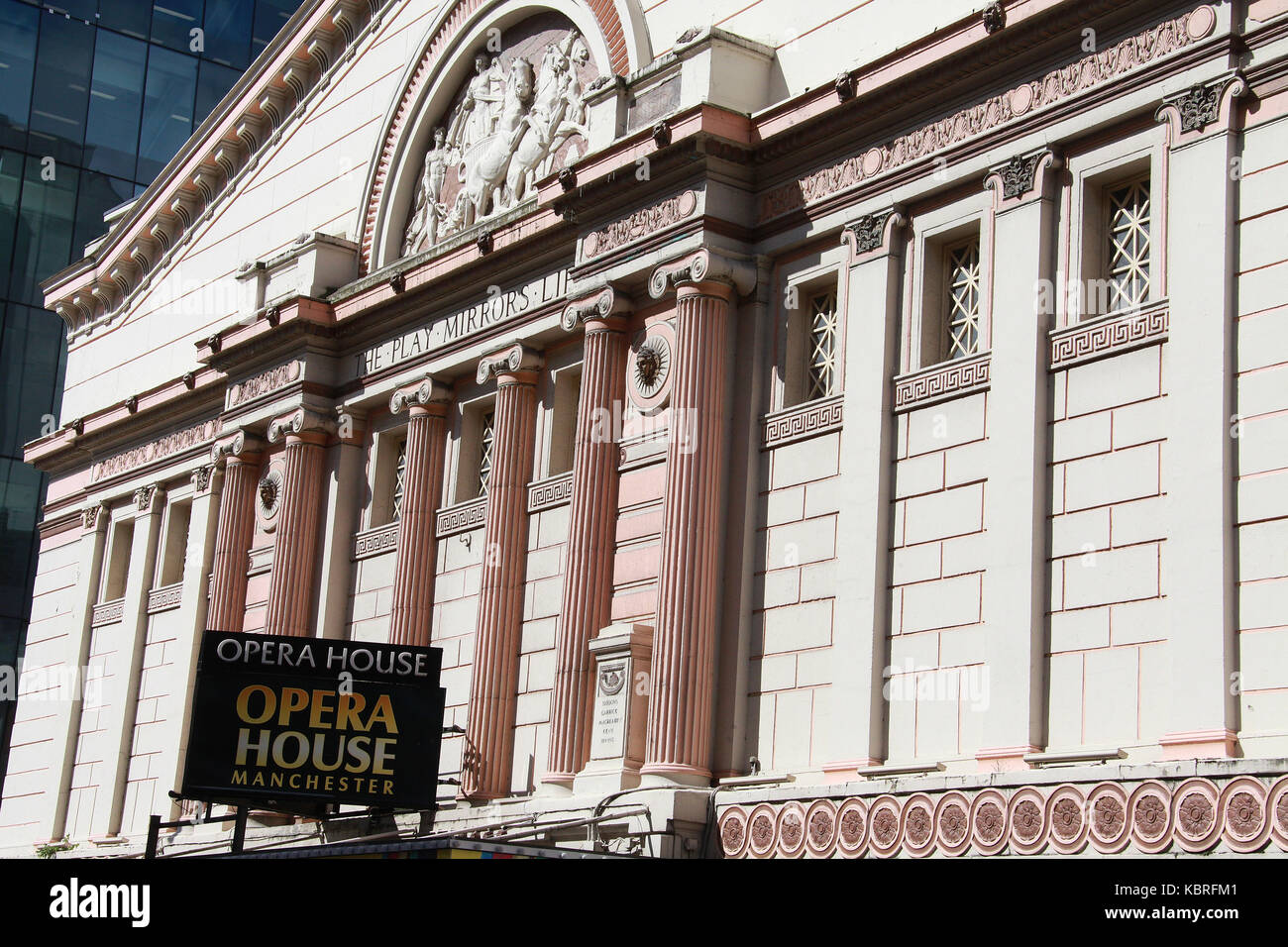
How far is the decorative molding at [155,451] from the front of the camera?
38.7 m

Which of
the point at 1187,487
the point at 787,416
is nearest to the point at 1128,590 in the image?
the point at 1187,487

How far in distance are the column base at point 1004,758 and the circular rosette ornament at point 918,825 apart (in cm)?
71

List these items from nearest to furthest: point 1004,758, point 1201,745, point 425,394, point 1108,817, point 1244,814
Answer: point 1244,814 < point 1201,745 < point 1108,817 < point 1004,758 < point 425,394

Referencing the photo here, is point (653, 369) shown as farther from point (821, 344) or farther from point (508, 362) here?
point (508, 362)

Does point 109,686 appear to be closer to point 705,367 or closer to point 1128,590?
point 705,367

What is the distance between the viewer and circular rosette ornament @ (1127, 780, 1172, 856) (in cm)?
1797

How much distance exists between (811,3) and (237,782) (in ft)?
43.4

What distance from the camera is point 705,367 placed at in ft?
83.1

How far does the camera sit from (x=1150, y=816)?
18.1 metres

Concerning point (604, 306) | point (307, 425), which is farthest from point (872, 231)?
point (307, 425)

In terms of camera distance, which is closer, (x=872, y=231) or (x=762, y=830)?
(x=762, y=830)

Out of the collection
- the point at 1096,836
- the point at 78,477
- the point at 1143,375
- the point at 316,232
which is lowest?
the point at 1096,836

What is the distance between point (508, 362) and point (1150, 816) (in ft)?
47.8

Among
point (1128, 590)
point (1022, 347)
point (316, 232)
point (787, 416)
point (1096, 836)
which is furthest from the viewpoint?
point (316, 232)
